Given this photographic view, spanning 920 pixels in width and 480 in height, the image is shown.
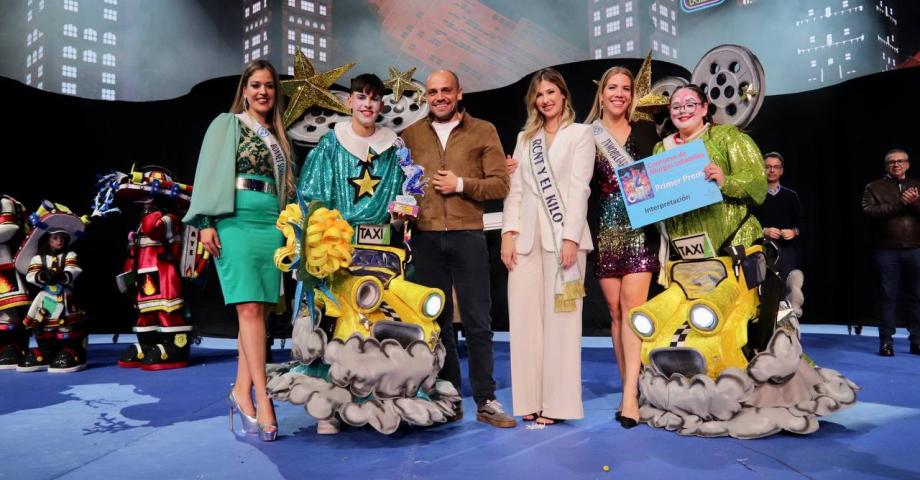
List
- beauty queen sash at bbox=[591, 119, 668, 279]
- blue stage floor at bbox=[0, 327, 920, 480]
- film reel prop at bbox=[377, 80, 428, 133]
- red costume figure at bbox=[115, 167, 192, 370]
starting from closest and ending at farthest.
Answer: blue stage floor at bbox=[0, 327, 920, 480]
beauty queen sash at bbox=[591, 119, 668, 279]
film reel prop at bbox=[377, 80, 428, 133]
red costume figure at bbox=[115, 167, 192, 370]

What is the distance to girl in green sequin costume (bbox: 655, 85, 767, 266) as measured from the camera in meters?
2.54

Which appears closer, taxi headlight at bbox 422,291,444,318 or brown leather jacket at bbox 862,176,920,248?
taxi headlight at bbox 422,291,444,318

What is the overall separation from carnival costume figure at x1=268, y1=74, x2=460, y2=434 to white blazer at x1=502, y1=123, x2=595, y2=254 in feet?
1.52

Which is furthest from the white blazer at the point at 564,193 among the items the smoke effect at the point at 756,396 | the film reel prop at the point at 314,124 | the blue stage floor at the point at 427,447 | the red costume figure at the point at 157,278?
the red costume figure at the point at 157,278

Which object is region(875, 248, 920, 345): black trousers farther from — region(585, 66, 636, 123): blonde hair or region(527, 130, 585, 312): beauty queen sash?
region(527, 130, 585, 312): beauty queen sash

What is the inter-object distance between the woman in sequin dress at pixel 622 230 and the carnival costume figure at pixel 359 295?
799 mm

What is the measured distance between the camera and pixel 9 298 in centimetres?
476

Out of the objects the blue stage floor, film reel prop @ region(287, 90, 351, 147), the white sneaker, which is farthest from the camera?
film reel prop @ region(287, 90, 351, 147)

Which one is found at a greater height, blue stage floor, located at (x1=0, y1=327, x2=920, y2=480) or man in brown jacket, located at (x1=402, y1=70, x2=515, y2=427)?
man in brown jacket, located at (x1=402, y1=70, x2=515, y2=427)

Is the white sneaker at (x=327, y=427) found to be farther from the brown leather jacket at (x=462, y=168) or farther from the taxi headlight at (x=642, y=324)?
the taxi headlight at (x=642, y=324)

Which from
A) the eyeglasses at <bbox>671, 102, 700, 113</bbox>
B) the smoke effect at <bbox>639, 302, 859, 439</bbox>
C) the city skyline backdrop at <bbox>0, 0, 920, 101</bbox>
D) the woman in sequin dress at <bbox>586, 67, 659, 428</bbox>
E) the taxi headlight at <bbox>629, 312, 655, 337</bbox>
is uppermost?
the city skyline backdrop at <bbox>0, 0, 920, 101</bbox>

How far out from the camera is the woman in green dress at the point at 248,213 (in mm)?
2521

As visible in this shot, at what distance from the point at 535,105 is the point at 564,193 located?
443 millimetres

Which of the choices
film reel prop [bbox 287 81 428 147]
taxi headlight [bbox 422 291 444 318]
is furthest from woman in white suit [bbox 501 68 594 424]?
film reel prop [bbox 287 81 428 147]
